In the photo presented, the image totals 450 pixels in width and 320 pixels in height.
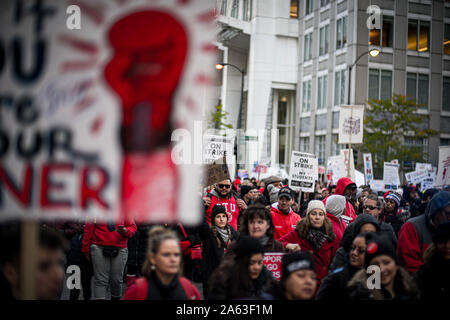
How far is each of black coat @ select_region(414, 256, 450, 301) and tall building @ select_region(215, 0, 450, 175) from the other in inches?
1281

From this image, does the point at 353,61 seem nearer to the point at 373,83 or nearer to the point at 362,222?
the point at 373,83

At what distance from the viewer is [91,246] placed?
7055 millimetres

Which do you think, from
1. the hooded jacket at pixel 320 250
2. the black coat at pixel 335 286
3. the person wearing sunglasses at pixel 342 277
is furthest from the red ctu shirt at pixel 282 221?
the black coat at pixel 335 286

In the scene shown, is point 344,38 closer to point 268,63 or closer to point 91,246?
point 268,63

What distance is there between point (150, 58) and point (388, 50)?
38739mm

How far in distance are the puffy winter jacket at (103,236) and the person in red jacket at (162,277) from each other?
3037mm

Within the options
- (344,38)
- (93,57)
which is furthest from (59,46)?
(344,38)

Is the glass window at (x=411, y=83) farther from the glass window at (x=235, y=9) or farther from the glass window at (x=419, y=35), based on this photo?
the glass window at (x=235, y=9)

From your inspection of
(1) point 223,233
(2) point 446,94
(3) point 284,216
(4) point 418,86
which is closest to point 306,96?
(4) point 418,86

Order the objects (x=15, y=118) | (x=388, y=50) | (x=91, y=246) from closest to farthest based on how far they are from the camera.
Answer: (x=15, y=118) < (x=91, y=246) < (x=388, y=50)

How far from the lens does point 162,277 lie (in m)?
3.85

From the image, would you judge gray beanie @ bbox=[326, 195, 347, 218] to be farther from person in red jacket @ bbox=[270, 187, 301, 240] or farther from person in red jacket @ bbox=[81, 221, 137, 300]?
person in red jacket @ bbox=[81, 221, 137, 300]

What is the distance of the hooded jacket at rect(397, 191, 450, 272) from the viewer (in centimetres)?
556

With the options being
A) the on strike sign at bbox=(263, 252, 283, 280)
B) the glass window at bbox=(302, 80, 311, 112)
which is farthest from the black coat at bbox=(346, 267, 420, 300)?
the glass window at bbox=(302, 80, 311, 112)
